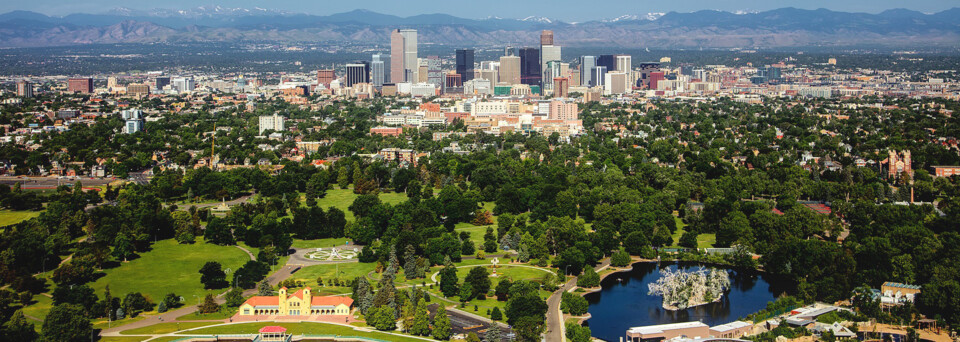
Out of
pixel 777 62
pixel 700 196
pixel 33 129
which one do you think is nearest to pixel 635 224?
pixel 700 196

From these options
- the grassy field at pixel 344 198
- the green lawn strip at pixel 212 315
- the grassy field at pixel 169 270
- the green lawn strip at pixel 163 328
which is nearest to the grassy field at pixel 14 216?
the grassy field at pixel 169 270

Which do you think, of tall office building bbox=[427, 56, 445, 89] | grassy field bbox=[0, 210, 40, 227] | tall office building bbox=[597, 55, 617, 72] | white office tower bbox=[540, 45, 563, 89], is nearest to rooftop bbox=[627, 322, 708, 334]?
grassy field bbox=[0, 210, 40, 227]

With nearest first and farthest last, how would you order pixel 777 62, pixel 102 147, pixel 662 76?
pixel 102 147 → pixel 662 76 → pixel 777 62

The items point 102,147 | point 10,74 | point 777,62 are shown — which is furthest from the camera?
point 777,62

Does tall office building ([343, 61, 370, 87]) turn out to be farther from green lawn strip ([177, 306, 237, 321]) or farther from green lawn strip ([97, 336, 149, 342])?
green lawn strip ([97, 336, 149, 342])

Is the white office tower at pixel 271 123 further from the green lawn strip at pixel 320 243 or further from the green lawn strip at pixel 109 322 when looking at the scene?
the green lawn strip at pixel 109 322

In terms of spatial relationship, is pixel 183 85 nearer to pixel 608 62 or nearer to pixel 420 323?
pixel 608 62

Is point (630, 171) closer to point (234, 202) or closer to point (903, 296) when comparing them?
point (234, 202)
